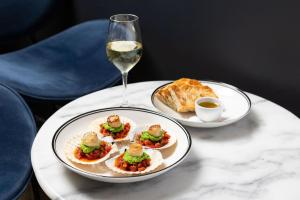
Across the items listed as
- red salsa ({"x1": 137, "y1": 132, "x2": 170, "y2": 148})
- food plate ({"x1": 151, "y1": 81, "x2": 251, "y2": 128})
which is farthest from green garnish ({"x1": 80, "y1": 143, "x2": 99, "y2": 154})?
food plate ({"x1": 151, "y1": 81, "x2": 251, "y2": 128})

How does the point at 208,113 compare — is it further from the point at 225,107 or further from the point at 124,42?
the point at 124,42

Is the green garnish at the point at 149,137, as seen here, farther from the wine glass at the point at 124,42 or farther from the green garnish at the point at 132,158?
the wine glass at the point at 124,42

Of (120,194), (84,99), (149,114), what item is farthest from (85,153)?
(84,99)

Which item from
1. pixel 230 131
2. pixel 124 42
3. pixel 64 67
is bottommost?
pixel 64 67

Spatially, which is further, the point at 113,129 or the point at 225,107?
the point at 225,107

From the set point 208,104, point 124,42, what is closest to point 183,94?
point 208,104

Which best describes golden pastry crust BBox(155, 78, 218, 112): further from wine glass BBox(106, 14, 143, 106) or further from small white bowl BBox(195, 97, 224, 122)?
wine glass BBox(106, 14, 143, 106)
